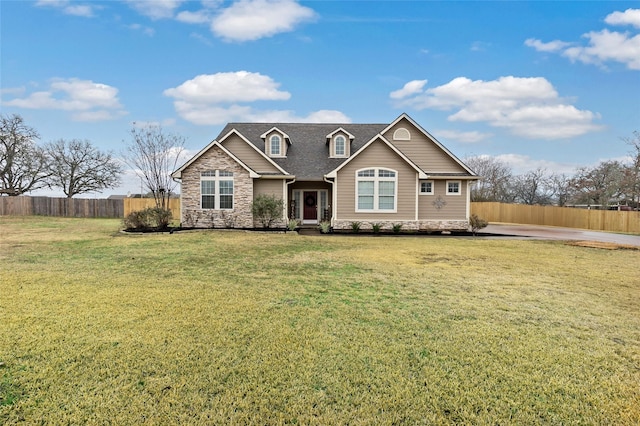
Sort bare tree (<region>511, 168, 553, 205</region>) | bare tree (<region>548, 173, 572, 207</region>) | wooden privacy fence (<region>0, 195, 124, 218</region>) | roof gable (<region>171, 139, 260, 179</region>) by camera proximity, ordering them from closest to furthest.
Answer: roof gable (<region>171, 139, 260, 179</region>)
wooden privacy fence (<region>0, 195, 124, 218</region>)
bare tree (<region>548, 173, 572, 207</region>)
bare tree (<region>511, 168, 553, 205</region>)

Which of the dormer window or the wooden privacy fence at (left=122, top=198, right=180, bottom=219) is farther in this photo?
the wooden privacy fence at (left=122, top=198, right=180, bottom=219)

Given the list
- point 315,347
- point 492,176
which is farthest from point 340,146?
point 492,176

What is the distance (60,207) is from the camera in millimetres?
30766

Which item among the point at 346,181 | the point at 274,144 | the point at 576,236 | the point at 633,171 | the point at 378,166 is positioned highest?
the point at 274,144

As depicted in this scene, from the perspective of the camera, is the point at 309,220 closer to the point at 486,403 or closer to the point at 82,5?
the point at 82,5

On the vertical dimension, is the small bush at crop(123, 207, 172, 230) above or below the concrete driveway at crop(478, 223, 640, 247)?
above

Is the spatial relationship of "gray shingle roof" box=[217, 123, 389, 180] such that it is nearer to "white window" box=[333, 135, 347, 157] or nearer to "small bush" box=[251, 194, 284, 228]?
"white window" box=[333, 135, 347, 157]

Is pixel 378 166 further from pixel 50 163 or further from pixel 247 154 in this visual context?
pixel 50 163

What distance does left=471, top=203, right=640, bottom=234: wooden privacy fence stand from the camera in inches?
955

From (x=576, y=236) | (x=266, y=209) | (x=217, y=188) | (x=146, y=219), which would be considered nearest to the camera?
(x=146, y=219)

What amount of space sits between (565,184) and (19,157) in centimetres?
6063

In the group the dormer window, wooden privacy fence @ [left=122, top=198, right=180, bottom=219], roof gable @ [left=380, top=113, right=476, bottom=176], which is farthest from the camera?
wooden privacy fence @ [left=122, top=198, right=180, bottom=219]

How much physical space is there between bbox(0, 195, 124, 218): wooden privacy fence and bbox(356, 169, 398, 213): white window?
85.0 ft

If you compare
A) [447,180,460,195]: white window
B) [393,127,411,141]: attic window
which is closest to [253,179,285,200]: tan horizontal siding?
[393,127,411,141]: attic window
